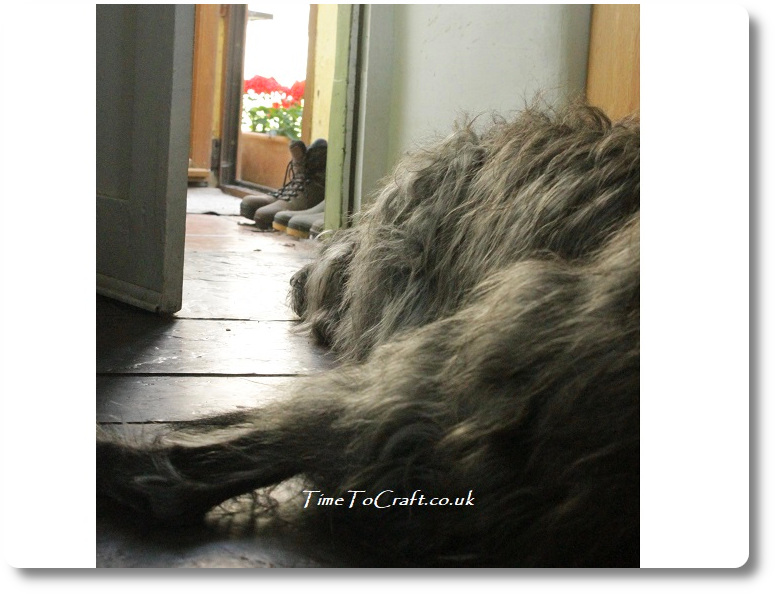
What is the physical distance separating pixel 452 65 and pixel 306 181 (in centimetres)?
178

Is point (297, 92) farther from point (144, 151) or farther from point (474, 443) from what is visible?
→ point (474, 443)

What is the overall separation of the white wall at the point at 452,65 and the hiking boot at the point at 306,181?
33.4 inches

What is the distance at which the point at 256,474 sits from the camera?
3.04ft

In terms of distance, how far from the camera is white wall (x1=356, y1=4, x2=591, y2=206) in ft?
5.58

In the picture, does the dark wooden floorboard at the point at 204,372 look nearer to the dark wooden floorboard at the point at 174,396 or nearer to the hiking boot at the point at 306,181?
the dark wooden floorboard at the point at 174,396

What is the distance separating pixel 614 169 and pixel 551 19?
1.65 ft

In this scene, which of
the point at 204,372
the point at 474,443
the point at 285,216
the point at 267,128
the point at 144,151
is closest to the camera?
the point at 474,443

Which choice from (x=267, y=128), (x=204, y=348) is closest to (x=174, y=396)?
(x=204, y=348)

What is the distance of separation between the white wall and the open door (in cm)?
49

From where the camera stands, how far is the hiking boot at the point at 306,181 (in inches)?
152

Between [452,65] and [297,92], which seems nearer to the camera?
[452,65]

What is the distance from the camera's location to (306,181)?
3.88 metres
